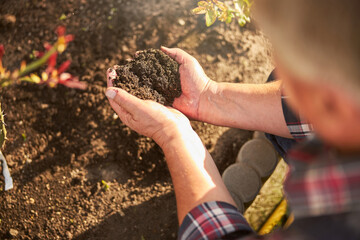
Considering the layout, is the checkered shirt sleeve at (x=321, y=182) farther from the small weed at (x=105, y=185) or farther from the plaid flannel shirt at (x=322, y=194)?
the small weed at (x=105, y=185)

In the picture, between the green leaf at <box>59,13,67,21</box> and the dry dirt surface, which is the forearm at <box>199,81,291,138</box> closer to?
the dry dirt surface

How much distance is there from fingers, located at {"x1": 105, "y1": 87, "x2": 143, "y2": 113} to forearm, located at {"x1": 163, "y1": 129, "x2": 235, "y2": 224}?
232 millimetres

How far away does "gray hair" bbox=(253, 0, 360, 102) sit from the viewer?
41 centimetres

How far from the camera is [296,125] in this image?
120cm

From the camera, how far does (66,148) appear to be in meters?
1.68

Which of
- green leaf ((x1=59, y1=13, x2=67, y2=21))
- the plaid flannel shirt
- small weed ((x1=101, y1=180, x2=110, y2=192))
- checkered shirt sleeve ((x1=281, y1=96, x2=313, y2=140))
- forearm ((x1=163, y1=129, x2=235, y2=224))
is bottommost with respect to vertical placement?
small weed ((x1=101, y1=180, x2=110, y2=192))

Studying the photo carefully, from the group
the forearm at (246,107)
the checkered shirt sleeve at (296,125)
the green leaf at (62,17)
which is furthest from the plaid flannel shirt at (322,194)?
the green leaf at (62,17)

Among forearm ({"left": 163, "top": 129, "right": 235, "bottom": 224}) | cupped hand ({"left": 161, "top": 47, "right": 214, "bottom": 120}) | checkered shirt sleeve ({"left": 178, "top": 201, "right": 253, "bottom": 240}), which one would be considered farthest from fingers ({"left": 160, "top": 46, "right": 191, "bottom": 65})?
checkered shirt sleeve ({"left": 178, "top": 201, "right": 253, "bottom": 240})

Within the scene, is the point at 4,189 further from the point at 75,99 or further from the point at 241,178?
the point at 241,178

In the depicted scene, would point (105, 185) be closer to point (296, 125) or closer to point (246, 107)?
point (246, 107)

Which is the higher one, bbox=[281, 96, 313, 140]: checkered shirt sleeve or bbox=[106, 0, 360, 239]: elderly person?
bbox=[106, 0, 360, 239]: elderly person

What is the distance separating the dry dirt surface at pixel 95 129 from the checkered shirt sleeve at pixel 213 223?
718mm

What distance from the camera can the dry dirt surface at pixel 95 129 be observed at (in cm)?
159

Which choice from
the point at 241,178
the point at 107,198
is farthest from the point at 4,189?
the point at 241,178
